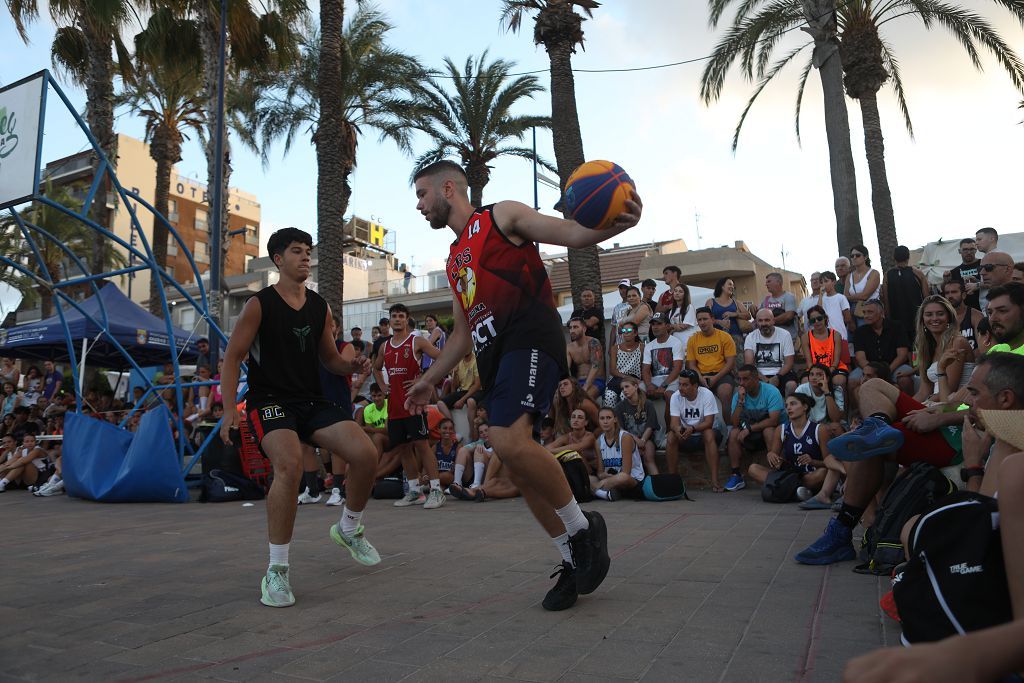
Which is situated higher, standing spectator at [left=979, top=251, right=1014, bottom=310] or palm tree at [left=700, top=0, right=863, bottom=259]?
palm tree at [left=700, top=0, right=863, bottom=259]

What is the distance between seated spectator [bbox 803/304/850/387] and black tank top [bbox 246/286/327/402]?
7.19m

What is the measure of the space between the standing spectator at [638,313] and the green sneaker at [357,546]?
7234mm

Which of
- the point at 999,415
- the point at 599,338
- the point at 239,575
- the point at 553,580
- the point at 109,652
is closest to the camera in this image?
the point at 999,415

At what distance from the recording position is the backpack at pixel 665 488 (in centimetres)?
888

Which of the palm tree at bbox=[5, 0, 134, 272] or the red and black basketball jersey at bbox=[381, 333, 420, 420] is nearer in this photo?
the red and black basketball jersey at bbox=[381, 333, 420, 420]

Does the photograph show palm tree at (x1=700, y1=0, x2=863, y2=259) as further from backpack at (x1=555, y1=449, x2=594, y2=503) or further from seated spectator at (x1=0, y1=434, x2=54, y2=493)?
seated spectator at (x1=0, y1=434, x2=54, y2=493)

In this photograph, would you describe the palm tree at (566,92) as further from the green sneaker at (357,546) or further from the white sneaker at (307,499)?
the green sneaker at (357,546)

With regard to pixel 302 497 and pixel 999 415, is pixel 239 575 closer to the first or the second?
pixel 999 415

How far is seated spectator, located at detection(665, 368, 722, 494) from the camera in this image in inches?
377

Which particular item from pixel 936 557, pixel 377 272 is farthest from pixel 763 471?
pixel 377 272

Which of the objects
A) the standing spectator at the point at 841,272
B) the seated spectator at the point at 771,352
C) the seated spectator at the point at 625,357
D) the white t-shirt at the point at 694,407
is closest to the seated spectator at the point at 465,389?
the seated spectator at the point at 625,357

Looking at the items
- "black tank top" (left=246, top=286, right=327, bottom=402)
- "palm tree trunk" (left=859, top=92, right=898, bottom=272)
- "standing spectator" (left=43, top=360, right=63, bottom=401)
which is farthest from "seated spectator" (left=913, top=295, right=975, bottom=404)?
"standing spectator" (left=43, top=360, right=63, bottom=401)

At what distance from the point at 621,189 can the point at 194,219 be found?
227ft

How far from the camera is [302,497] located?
10148 millimetres
